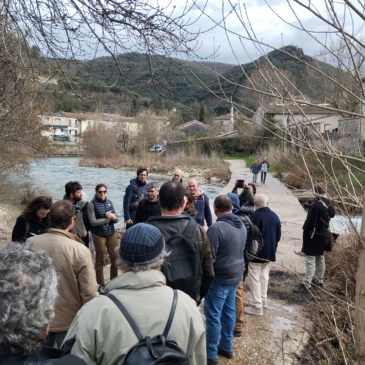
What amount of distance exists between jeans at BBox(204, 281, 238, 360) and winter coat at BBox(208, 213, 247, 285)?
0.35ft

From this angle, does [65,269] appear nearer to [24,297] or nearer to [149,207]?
[24,297]

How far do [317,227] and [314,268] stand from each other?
0.64 meters

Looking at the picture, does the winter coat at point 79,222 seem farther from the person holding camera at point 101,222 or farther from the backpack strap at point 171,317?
the backpack strap at point 171,317

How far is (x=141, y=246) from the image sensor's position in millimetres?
1947

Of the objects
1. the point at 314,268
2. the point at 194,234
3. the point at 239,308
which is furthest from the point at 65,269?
the point at 314,268

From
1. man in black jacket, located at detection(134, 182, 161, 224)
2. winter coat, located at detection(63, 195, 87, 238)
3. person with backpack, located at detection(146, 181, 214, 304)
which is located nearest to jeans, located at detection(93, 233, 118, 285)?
winter coat, located at detection(63, 195, 87, 238)

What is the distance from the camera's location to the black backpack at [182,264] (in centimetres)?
270

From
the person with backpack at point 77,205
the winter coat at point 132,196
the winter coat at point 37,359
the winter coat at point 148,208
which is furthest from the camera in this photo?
the winter coat at point 132,196

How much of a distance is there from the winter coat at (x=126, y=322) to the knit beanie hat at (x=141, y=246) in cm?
7

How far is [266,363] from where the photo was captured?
3.82 meters

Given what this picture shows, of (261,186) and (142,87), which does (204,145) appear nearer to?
(261,186)

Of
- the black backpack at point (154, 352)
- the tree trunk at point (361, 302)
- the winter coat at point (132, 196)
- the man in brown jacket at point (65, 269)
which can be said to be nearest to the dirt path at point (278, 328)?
the tree trunk at point (361, 302)

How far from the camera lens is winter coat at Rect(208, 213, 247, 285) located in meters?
3.59

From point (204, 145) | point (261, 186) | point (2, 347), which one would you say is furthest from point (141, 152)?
point (2, 347)
